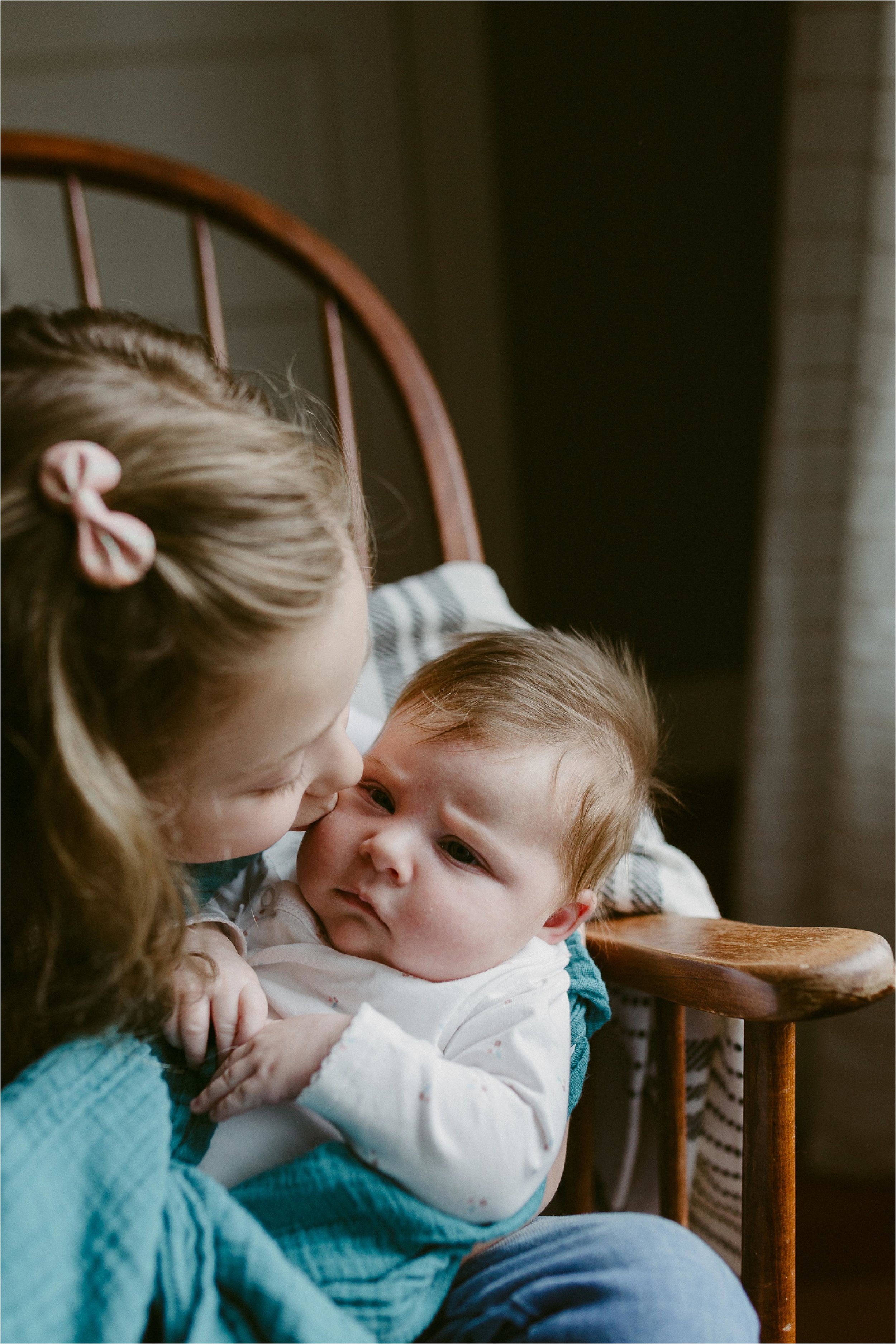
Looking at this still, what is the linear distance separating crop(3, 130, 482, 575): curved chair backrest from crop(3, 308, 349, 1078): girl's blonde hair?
18.6 inches

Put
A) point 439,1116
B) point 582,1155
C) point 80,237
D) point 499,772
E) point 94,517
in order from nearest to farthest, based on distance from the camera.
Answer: point 94,517 < point 439,1116 < point 499,772 < point 582,1155 < point 80,237

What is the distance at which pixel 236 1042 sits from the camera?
563mm

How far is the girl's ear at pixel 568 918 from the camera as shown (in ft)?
2.20

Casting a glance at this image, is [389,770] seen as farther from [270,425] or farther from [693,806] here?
[693,806]

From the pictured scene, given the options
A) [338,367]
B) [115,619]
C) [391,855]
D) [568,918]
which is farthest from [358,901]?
[338,367]

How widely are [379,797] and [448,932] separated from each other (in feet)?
0.33

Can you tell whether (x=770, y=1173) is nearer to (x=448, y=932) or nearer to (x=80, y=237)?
(x=448, y=932)

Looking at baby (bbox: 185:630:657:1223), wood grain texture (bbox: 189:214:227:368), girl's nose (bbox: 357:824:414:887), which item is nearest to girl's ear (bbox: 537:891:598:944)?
baby (bbox: 185:630:657:1223)

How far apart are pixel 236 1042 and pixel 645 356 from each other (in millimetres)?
1535

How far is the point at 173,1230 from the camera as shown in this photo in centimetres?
48

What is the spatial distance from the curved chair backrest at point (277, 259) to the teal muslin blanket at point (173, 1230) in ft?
2.00

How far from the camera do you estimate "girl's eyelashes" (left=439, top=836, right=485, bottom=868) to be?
626mm

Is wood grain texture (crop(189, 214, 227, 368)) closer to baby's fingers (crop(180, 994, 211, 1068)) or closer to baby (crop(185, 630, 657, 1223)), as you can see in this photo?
baby (crop(185, 630, 657, 1223))

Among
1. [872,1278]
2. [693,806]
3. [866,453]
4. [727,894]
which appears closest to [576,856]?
[866,453]
